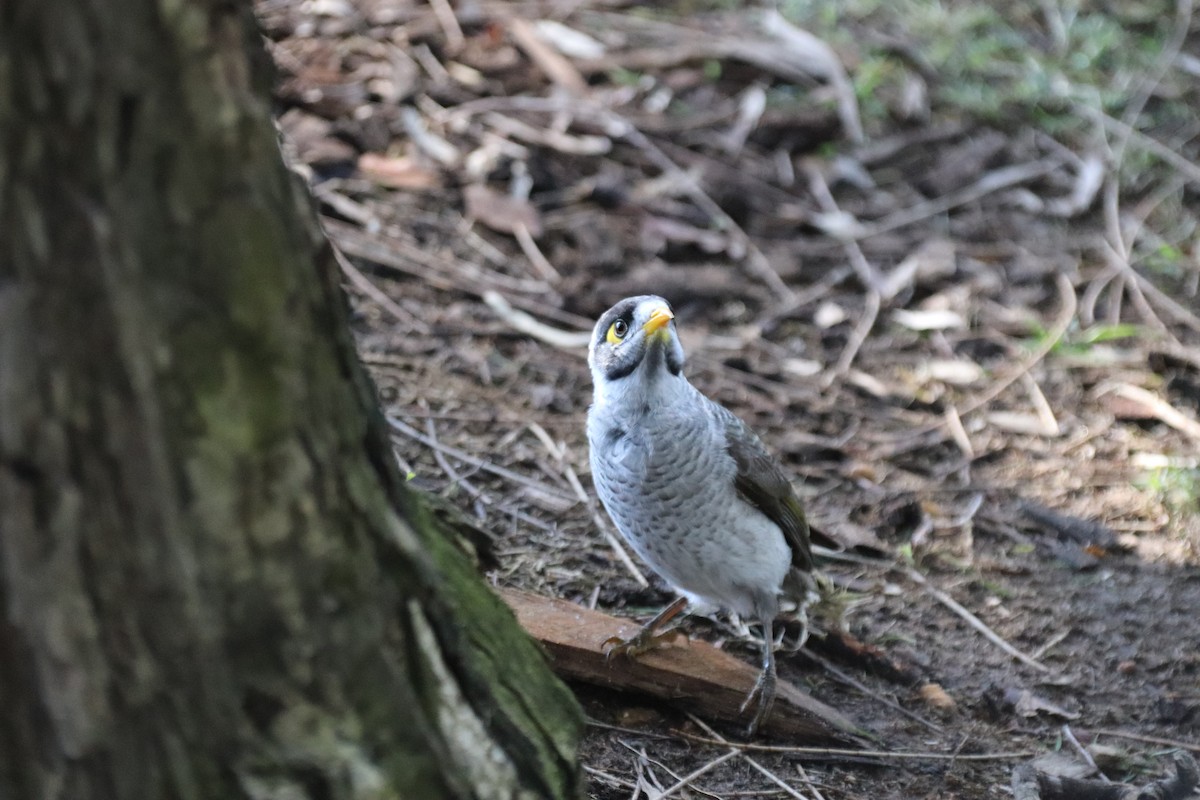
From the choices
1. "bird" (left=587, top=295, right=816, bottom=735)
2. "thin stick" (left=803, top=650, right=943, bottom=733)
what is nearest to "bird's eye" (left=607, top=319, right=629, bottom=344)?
"bird" (left=587, top=295, right=816, bottom=735)

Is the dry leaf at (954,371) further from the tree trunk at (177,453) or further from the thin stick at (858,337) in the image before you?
the tree trunk at (177,453)

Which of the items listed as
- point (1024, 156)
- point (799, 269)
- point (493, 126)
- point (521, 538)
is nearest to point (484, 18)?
point (493, 126)

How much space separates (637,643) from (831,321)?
9.94 ft

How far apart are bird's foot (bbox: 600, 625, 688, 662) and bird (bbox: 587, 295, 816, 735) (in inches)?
0.7

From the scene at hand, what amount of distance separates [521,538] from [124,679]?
8.69ft

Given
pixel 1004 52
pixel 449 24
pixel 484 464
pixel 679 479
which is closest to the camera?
pixel 679 479

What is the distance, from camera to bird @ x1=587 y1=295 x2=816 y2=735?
3729 millimetres

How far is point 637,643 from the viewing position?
11.6 ft

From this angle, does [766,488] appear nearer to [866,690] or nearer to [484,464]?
[866,690]

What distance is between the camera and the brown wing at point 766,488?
3906 mm

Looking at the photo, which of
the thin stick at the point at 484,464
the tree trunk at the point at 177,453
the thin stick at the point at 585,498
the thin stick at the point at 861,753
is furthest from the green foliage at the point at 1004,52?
the tree trunk at the point at 177,453

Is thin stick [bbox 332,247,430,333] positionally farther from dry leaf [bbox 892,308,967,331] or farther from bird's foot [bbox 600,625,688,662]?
dry leaf [bbox 892,308,967,331]

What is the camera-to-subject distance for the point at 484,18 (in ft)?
24.9

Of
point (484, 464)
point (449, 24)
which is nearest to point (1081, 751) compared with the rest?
point (484, 464)
